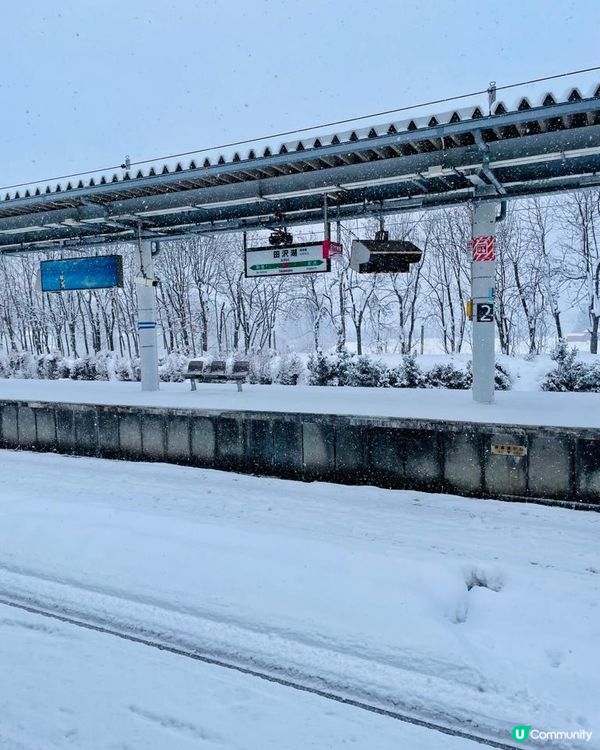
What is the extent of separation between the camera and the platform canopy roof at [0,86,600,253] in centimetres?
719

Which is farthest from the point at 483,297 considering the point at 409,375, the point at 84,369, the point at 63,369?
the point at 63,369

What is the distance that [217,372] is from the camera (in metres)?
Answer: 13.2

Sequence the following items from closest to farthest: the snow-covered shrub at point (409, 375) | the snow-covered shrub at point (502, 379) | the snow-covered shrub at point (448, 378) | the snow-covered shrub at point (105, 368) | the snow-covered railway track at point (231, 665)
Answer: the snow-covered railway track at point (231, 665) < the snow-covered shrub at point (502, 379) < the snow-covered shrub at point (448, 378) < the snow-covered shrub at point (409, 375) < the snow-covered shrub at point (105, 368)

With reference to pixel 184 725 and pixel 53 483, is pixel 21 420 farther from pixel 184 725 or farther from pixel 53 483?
pixel 184 725

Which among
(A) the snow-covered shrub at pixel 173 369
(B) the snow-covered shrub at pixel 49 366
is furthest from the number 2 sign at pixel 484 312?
(B) the snow-covered shrub at pixel 49 366

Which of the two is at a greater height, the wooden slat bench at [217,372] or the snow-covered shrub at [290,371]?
the wooden slat bench at [217,372]

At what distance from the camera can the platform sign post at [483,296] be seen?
936 cm

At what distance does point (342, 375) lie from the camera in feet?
56.1

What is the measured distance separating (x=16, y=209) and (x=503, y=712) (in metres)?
12.2

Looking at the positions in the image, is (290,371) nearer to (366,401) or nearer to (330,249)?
(366,401)

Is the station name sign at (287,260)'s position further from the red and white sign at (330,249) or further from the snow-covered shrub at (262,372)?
the snow-covered shrub at (262,372)

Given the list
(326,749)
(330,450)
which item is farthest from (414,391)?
(326,749)

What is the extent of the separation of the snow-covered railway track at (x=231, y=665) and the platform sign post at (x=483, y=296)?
6.65 m

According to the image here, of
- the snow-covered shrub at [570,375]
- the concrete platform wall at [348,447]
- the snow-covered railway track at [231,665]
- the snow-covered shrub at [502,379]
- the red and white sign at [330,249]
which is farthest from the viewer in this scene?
the snow-covered shrub at [502,379]
